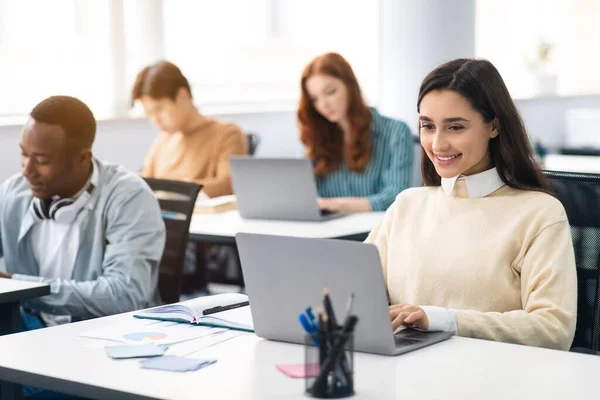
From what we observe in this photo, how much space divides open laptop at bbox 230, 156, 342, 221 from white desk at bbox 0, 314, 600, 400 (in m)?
1.81

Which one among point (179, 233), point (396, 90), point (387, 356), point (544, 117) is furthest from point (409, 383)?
point (544, 117)

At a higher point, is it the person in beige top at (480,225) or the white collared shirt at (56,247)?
the person in beige top at (480,225)

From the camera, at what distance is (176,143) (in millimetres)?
5074

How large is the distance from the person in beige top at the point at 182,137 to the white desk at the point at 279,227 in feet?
2.61

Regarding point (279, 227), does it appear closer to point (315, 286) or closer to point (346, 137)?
point (346, 137)

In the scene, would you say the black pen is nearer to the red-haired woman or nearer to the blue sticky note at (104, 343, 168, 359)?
the blue sticky note at (104, 343, 168, 359)

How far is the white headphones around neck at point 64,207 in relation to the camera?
2.77 meters

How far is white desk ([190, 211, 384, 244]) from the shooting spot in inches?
140

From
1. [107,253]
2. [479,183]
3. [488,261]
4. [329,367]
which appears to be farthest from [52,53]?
[329,367]

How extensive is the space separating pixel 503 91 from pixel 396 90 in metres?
4.30

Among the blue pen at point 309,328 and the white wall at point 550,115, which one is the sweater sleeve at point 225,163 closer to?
the blue pen at point 309,328

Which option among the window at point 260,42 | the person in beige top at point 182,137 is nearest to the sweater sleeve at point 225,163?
the person in beige top at point 182,137

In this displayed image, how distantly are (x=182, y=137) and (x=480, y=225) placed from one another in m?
3.06

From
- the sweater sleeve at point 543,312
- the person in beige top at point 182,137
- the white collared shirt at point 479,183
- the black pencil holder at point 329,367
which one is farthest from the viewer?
the person in beige top at point 182,137
